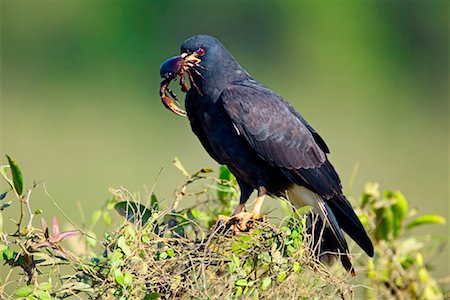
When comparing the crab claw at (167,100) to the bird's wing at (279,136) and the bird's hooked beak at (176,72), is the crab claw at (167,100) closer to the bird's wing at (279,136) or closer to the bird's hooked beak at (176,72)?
the bird's hooked beak at (176,72)

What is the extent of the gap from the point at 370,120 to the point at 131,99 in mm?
2746

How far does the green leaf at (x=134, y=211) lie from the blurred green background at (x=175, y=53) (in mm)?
4414

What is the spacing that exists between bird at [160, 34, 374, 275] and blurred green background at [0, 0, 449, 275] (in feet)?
11.3

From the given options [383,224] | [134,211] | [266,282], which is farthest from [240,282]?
[383,224]

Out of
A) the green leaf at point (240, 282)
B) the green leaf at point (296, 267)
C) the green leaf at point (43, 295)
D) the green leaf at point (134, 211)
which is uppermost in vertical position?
the green leaf at point (134, 211)

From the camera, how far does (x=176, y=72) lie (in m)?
4.67

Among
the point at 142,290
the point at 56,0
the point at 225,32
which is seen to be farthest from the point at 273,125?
the point at 56,0

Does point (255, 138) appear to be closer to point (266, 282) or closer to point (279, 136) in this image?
point (279, 136)

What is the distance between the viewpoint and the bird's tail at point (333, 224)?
4594mm

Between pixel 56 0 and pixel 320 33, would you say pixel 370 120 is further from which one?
pixel 56 0

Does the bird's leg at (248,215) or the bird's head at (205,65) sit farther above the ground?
the bird's head at (205,65)

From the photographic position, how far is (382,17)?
1523 cm

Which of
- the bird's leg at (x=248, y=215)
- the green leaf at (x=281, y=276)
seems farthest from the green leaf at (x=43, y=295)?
the bird's leg at (x=248, y=215)

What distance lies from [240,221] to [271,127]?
2.36ft
